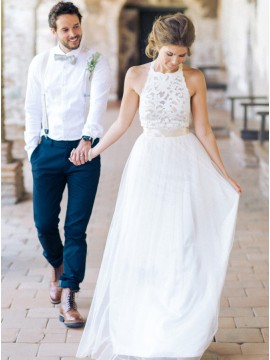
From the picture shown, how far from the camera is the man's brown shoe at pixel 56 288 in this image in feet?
12.4

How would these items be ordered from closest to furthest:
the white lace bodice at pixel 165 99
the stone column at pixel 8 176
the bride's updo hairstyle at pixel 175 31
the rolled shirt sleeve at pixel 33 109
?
1. the bride's updo hairstyle at pixel 175 31
2. the white lace bodice at pixel 165 99
3. the rolled shirt sleeve at pixel 33 109
4. the stone column at pixel 8 176

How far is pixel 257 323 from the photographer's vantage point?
351 centimetres

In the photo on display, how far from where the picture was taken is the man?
133 inches

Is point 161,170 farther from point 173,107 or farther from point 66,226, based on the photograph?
point 66,226

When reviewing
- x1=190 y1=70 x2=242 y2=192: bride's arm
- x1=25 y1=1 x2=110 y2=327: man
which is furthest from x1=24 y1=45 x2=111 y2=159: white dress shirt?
x1=190 y1=70 x2=242 y2=192: bride's arm

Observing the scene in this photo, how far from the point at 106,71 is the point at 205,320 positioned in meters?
1.30

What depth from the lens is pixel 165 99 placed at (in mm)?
2986

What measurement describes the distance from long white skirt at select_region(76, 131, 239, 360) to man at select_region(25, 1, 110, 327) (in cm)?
40

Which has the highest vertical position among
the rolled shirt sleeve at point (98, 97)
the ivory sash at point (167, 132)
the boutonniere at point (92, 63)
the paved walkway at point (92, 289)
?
the boutonniere at point (92, 63)

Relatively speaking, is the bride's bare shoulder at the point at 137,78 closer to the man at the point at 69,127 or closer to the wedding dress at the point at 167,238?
the wedding dress at the point at 167,238

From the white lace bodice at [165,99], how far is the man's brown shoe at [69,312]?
3.45 ft

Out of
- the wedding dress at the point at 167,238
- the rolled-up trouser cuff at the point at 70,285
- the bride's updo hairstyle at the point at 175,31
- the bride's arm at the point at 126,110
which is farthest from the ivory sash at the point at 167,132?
the rolled-up trouser cuff at the point at 70,285

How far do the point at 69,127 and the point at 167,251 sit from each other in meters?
0.85

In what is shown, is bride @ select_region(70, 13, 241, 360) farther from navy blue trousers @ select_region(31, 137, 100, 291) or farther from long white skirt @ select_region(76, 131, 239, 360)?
navy blue trousers @ select_region(31, 137, 100, 291)
